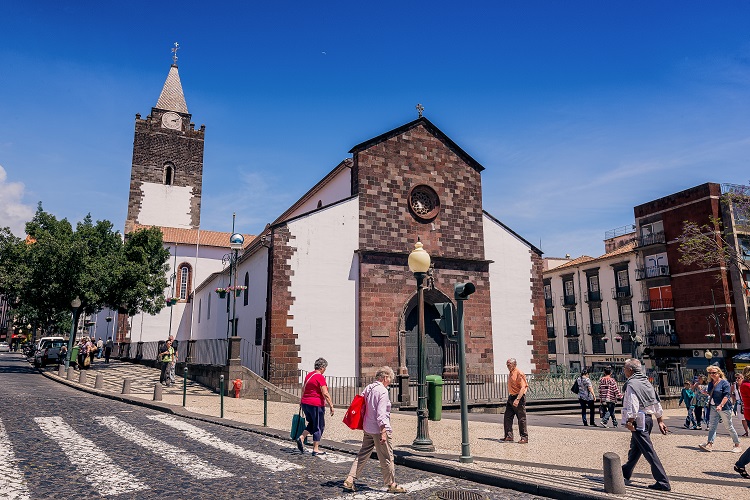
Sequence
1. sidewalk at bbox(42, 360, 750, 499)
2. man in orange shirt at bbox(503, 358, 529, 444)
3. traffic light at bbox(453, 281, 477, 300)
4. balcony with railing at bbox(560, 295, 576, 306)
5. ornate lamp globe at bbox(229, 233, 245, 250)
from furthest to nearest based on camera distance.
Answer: balcony with railing at bbox(560, 295, 576, 306) → ornate lamp globe at bbox(229, 233, 245, 250) → man in orange shirt at bbox(503, 358, 529, 444) → traffic light at bbox(453, 281, 477, 300) → sidewalk at bbox(42, 360, 750, 499)

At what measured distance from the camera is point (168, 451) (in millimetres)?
8266

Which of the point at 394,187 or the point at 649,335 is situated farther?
the point at 649,335

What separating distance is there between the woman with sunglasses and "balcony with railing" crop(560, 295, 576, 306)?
38.6 m

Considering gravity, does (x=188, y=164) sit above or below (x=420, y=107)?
above

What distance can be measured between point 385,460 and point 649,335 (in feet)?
131

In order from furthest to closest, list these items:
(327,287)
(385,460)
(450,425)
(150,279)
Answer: (150,279) < (327,287) < (450,425) < (385,460)

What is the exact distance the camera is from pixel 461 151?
25031 mm

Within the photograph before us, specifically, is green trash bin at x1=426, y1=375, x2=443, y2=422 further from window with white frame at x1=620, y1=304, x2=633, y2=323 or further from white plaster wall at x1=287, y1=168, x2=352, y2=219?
window with white frame at x1=620, y1=304, x2=633, y2=323

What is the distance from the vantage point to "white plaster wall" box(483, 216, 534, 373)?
23.4 meters

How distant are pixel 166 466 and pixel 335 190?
19.2m

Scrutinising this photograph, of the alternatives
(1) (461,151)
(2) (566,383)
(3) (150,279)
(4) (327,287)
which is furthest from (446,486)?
(3) (150,279)

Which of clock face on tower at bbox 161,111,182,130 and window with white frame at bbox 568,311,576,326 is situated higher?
clock face on tower at bbox 161,111,182,130

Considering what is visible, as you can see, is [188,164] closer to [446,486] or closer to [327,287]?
[327,287]

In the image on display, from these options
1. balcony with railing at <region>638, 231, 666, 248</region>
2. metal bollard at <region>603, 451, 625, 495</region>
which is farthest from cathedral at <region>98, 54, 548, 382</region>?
balcony with railing at <region>638, 231, 666, 248</region>
